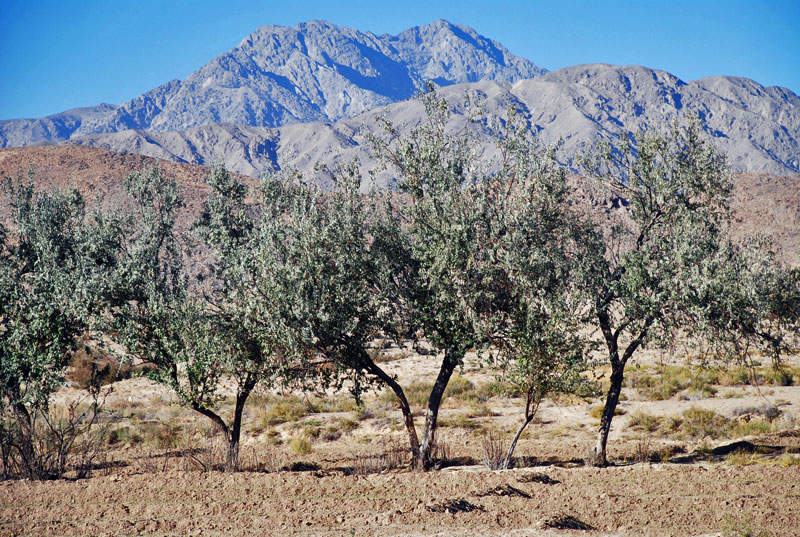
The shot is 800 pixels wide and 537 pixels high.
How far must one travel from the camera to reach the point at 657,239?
634 inches

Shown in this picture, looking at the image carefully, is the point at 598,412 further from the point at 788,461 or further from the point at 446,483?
the point at 446,483

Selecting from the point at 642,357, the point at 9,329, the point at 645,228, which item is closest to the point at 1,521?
the point at 9,329

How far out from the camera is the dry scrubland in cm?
1248

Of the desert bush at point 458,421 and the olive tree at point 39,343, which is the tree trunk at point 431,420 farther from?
the olive tree at point 39,343

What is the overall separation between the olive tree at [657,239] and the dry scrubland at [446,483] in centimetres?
366

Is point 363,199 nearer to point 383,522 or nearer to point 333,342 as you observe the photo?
point 333,342

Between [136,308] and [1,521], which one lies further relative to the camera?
[136,308]

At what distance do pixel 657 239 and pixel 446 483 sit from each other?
27.6 ft

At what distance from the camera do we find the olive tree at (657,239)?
14414mm

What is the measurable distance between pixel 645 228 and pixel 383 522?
10506 mm

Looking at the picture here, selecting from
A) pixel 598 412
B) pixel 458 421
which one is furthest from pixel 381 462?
pixel 598 412

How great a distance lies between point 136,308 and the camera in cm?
1664

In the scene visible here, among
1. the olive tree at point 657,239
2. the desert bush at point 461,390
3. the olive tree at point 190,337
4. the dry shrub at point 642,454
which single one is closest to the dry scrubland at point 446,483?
the dry shrub at point 642,454

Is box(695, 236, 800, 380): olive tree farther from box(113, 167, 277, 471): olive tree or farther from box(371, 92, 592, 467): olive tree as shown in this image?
box(113, 167, 277, 471): olive tree
